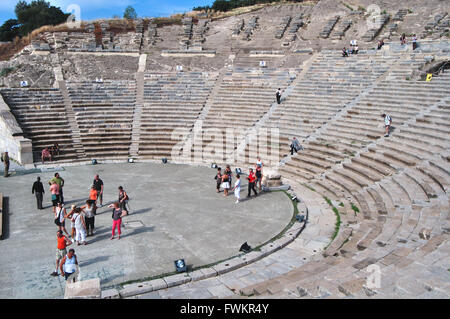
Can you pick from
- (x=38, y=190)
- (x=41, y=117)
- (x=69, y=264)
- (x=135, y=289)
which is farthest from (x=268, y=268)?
(x=41, y=117)

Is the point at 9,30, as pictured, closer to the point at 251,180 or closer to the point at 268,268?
the point at 251,180

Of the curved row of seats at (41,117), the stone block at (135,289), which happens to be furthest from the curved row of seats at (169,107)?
the stone block at (135,289)

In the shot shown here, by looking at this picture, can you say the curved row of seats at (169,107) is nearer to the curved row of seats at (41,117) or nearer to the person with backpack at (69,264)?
the curved row of seats at (41,117)

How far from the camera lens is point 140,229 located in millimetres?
12555

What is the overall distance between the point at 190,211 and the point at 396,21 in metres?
25.0

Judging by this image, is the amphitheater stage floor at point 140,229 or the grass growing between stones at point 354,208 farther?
the grass growing between stones at point 354,208

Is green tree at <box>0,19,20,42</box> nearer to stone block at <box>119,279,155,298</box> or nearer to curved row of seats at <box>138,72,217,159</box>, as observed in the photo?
curved row of seats at <box>138,72,217,159</box>

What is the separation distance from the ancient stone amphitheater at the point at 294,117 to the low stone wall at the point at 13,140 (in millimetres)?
98

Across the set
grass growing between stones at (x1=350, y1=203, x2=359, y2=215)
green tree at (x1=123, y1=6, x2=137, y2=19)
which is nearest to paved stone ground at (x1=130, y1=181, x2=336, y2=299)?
grass growing between stones at (x1=350, y1=203, x2=359, y2=215)

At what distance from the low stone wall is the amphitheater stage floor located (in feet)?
8.52

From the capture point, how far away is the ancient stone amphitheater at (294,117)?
368 inches

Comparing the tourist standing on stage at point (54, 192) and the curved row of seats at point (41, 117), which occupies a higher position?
the curved row of seats at point (41, 117)
